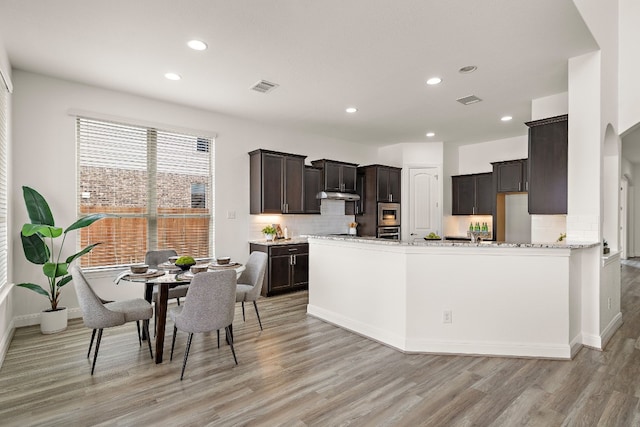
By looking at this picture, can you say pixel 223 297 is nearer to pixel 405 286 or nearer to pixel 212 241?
pixel 405 286

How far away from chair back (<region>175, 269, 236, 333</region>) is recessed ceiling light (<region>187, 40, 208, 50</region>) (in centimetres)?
216

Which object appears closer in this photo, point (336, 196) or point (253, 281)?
point (253, 281)

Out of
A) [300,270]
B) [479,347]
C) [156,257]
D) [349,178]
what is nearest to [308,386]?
[479,347]

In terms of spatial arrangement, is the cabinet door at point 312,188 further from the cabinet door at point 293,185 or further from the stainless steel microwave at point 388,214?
the stainless steel microwave at point 388,214

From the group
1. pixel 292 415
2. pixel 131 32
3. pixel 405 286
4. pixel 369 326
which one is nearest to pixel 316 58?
pixel 131 32

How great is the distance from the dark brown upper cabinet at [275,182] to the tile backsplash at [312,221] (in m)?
0.34

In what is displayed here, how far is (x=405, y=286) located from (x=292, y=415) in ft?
5.11

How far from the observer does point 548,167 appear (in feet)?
12.7

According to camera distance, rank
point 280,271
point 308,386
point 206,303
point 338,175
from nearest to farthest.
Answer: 1. point 308,386
2. point 206,303
3. point 280,271
4. point 338,175

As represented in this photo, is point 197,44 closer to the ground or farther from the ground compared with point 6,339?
farther from the ground

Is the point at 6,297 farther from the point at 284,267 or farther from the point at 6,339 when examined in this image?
the point at 284,267

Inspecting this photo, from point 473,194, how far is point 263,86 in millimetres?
5204

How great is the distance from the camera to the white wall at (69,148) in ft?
13.1

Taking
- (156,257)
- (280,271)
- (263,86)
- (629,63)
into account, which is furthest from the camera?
(280,271)
